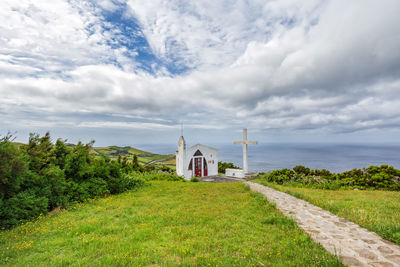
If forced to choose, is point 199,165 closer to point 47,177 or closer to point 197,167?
point 197,167

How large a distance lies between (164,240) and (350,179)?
55.4 feet

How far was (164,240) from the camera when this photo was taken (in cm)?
482

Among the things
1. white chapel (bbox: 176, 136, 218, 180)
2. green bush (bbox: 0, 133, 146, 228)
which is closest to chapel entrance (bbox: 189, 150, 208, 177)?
white chapel (bbox: 176, 136, 218, 180)

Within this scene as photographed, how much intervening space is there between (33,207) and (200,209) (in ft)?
20.8

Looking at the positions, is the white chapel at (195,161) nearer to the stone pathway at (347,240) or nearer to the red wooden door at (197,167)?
the red wooden door at (197,167)

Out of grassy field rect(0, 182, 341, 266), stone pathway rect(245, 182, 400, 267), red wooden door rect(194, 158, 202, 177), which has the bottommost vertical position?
grassy field rect(0, 182, 341, 266)

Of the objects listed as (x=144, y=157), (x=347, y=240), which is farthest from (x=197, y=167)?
(x=347, y=240)

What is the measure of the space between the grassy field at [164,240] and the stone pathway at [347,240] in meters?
0.37

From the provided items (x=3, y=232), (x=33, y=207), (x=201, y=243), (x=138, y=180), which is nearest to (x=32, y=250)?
(x=3, y=232)

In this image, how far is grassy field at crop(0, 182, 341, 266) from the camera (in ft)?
12.7

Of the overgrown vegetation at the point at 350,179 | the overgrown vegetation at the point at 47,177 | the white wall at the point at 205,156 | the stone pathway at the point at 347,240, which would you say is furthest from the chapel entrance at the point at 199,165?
the stone pathway at the point at 347,240

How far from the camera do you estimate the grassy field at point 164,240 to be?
152 inches

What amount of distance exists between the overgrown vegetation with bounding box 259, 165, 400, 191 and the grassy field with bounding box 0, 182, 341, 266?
35.5ft

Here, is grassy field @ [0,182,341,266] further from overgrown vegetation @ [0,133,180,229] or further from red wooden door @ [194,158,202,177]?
red wooden door @ [194,158,202,177]
